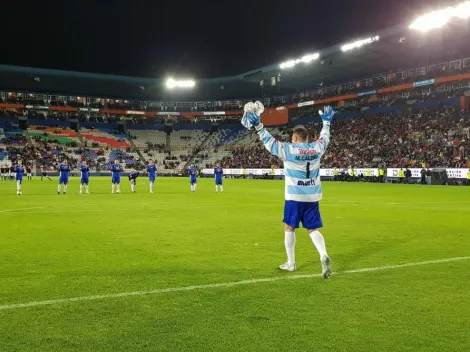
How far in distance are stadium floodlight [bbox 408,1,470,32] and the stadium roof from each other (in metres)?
2.77

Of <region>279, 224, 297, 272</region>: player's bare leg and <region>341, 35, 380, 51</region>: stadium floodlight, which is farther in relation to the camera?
<region>341, 35, 380, 51</region>: stadium floodlight

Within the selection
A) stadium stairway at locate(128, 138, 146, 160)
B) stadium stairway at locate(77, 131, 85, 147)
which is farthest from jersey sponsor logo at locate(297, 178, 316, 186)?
stadium stairway at locate(77, 131, 85, 147)

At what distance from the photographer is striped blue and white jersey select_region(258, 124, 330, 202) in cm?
735

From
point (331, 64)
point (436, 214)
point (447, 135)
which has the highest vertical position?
point (331, 64)

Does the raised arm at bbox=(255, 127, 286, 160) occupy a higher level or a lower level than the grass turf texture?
higher

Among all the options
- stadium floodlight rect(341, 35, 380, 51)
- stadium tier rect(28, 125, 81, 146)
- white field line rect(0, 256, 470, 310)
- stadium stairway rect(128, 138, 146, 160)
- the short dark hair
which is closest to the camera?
white field line rect(0, 256, 470, 310)

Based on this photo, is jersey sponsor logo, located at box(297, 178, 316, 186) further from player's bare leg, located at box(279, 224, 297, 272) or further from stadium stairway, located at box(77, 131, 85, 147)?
stadium stairway, located at box(77, 131, 85, 147)

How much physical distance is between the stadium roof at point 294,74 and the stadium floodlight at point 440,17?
277 cm

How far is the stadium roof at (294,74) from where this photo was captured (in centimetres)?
5109

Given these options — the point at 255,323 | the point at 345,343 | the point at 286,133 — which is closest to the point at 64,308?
the point at 255,323

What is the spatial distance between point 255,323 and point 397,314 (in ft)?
5.31

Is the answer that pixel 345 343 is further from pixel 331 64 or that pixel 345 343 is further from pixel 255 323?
pixel 331 64

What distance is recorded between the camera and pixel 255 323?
503cm

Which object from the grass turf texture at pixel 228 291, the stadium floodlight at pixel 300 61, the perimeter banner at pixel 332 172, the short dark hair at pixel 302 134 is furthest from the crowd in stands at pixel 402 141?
the short dark hair at pixel 302 134
